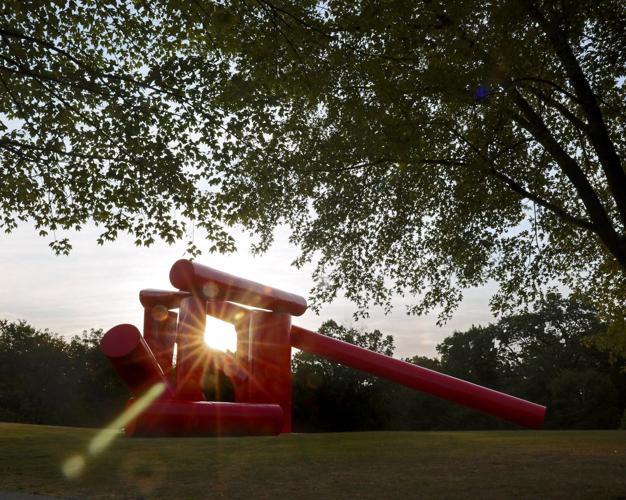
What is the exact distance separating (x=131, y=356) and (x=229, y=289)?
1949mm

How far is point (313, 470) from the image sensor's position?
897 centimetres

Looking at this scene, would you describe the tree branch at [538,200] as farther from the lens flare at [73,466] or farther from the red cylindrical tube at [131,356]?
the lens flare at [73,466]

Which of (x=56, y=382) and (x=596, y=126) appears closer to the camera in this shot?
(x=596, y=126)

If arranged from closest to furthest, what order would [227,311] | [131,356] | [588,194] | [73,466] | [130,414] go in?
[131,356] → [130,414] → [73,466] → [227,311] → [588,194]

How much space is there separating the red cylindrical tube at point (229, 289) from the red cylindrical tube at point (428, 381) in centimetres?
55

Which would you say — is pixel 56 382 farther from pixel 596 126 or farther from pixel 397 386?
Answer: pixel 596 126

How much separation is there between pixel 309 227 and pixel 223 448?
480 cm

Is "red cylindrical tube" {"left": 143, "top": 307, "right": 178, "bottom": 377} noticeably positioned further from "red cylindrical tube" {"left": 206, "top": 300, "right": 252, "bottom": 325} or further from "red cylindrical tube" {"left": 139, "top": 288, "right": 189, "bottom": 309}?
"red cylindrical tube" {"left": 206, "top": 300, "right": 252, "bottom": 325}

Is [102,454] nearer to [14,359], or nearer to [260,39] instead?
[260,39]

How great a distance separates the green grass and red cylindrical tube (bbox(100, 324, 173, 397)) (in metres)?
1.21

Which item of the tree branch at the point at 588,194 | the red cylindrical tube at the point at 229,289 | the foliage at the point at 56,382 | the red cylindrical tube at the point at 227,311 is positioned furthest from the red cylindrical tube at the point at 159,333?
the foliage at the point at 56,382

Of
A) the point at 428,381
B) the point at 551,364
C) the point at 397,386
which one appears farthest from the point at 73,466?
the point at 551,364

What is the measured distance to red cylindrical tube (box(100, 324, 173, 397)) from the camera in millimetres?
8391

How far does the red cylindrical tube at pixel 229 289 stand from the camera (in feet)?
30.7
